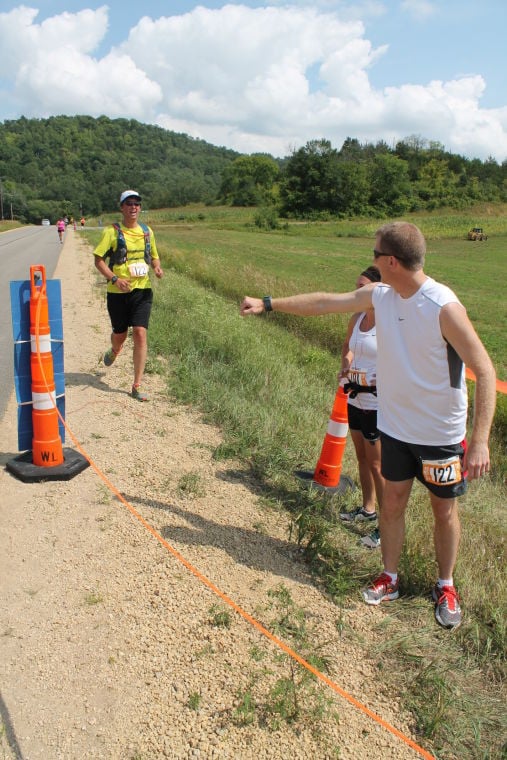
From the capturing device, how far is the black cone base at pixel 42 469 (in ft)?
13.7

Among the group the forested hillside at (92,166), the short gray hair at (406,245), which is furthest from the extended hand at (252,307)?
the forested hillside at (92,166)

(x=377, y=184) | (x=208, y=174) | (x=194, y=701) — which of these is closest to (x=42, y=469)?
(x=194, y=701)

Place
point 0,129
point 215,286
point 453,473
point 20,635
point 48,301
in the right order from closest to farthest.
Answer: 1. point 20,635
2. point 453,473
3. point 48,301
4. point 215,286
5. point 0,129

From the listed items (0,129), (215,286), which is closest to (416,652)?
(215,286)

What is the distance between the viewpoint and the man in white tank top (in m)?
2.82

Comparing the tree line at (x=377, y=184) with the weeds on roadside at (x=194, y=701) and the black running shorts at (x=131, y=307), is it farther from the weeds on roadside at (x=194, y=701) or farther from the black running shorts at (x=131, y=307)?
the weeds on roadside at (x=194, y=701)

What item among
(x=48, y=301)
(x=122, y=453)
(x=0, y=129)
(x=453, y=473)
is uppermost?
(x=0, y=129)

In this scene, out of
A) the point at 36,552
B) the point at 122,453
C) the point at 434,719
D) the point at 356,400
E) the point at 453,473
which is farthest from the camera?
the point at 122,453

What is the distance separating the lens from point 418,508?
466cm

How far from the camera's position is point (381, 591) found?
3305mm

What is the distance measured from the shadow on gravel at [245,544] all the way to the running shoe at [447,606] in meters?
0.71

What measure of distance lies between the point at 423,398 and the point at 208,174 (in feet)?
603

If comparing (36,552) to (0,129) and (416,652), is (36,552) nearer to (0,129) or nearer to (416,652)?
(416,652)

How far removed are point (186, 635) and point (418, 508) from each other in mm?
2494
